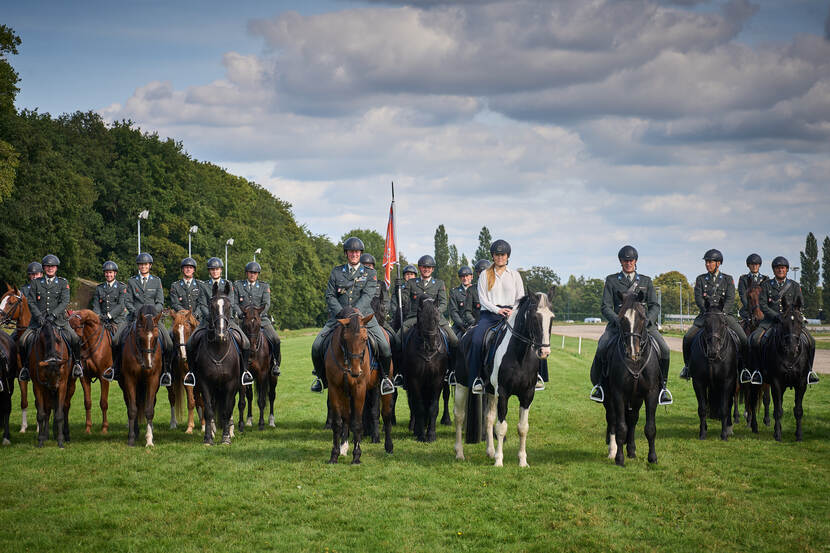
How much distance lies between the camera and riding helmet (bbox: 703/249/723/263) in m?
15.6

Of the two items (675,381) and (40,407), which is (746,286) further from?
(40,407)

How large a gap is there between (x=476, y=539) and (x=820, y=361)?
36.6m

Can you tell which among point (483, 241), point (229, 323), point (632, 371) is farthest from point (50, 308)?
point (483, 241)

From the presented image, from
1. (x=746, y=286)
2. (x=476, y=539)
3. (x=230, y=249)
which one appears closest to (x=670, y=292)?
(x=230, y=249)

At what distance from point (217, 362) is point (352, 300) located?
281cm

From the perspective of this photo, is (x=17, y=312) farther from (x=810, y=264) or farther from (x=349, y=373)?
(x=810, y=264)

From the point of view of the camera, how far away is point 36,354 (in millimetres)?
13820

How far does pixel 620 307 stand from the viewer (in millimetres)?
12477

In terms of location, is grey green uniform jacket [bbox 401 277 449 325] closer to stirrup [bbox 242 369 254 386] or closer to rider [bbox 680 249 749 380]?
stirrup [bbox 242 369 254 386]

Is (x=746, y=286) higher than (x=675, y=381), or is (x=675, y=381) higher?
(x=746, y=286)

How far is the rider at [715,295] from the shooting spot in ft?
48.9

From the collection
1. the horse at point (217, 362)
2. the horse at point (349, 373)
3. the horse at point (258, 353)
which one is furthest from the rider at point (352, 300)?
the horse at point (258, 353)

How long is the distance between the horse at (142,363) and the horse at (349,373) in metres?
3.65

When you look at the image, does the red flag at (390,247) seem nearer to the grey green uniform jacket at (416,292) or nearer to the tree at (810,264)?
the grey green uniform jacket at (416,292)
